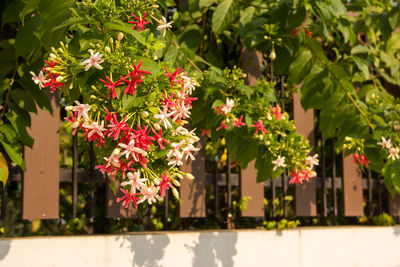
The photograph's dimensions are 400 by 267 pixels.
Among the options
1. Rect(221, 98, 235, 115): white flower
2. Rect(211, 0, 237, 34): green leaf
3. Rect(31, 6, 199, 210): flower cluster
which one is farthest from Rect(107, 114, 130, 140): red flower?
Rect(211, 0, 237, 34): green leaf

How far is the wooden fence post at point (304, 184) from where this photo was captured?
343 cm

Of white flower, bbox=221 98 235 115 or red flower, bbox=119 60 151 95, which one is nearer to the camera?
red flower, bbox=119 60 151 95

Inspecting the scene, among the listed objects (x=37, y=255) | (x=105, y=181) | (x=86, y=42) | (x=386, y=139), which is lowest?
(x=37, y=255)

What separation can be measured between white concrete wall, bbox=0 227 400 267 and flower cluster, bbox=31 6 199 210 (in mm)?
1063

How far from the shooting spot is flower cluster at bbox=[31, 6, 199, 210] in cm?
134

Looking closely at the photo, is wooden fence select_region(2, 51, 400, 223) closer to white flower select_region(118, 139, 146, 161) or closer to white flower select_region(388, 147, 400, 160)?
white flower select_region(388, 147, 400, 160)

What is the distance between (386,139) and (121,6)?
180 cm

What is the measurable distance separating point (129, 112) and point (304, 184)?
2319 millimetres

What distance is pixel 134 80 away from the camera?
134 centimetres

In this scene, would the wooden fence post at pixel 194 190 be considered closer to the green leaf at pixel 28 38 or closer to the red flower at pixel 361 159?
the red flower at pixel 361 159

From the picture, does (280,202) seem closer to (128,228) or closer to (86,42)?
(128,228)

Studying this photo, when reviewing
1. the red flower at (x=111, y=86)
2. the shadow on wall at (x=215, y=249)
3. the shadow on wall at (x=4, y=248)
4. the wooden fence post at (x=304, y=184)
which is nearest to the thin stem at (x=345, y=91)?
the wooden fence post at (x=304, y=184)

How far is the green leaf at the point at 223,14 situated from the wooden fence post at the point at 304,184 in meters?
0.95

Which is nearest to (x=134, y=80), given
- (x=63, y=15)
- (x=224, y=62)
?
(x=63, y=15)
